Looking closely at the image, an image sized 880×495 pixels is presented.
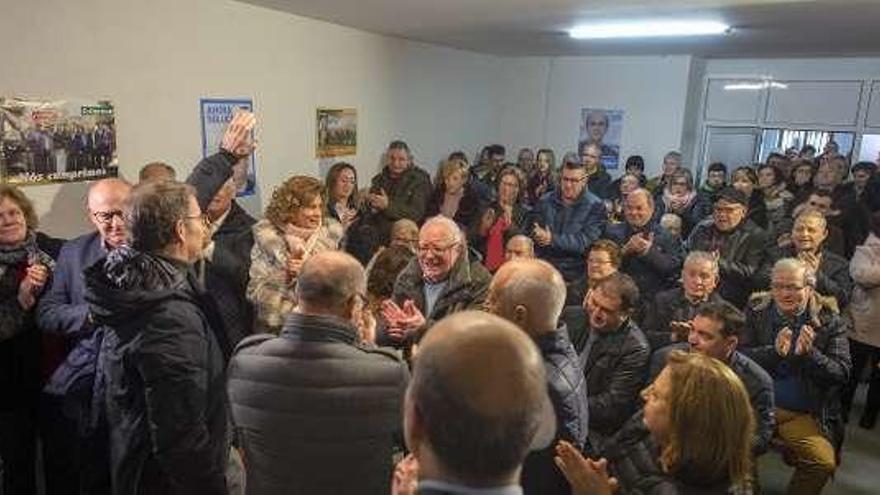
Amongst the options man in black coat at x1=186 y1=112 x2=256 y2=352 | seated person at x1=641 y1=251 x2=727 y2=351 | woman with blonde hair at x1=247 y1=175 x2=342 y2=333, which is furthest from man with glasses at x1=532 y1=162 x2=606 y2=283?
man in black coat at x1=186 y1=112 x2=256 y2=352

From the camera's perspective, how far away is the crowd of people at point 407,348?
60.9 inches

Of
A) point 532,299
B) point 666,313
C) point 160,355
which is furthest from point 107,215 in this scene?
point 666,313

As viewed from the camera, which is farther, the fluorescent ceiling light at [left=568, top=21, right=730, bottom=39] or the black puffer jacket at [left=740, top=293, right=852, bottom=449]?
the fluorescent ceiling light at [left=568, top=21, right=730, bottom=39]

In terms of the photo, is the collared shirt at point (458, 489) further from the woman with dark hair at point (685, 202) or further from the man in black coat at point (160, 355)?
the woman with dark hair at point (685, 202)

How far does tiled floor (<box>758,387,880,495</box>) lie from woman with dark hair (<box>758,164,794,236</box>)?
1.61m

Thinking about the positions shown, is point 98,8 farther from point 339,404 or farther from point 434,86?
point 434,86

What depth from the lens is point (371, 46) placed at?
19.1 ft

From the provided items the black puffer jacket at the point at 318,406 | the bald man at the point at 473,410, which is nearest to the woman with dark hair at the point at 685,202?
the black puffer jacket at the point at 318,406

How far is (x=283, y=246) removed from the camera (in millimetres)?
2834

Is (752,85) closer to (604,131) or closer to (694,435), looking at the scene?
(604,131)

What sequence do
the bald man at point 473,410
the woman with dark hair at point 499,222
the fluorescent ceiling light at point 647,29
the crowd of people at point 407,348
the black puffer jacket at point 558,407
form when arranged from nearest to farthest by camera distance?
1. the bald man at point 473,410
2. the crowd of people at point 407,348
3. the black puffer jacket at point 558,407
4. the woman with dark hair at point 499,222
5. the fluorescent ceiling light at point 647,29

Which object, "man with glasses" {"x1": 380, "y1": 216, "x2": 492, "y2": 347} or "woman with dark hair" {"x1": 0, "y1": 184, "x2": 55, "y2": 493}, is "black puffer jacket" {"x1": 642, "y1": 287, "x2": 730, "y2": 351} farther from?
"woman with dark hair" {"x1": 0, "y1": 184, "x2": 55, "y2": 493}

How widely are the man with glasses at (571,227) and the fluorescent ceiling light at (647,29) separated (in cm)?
154

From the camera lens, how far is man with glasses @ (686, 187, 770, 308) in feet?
12.8
